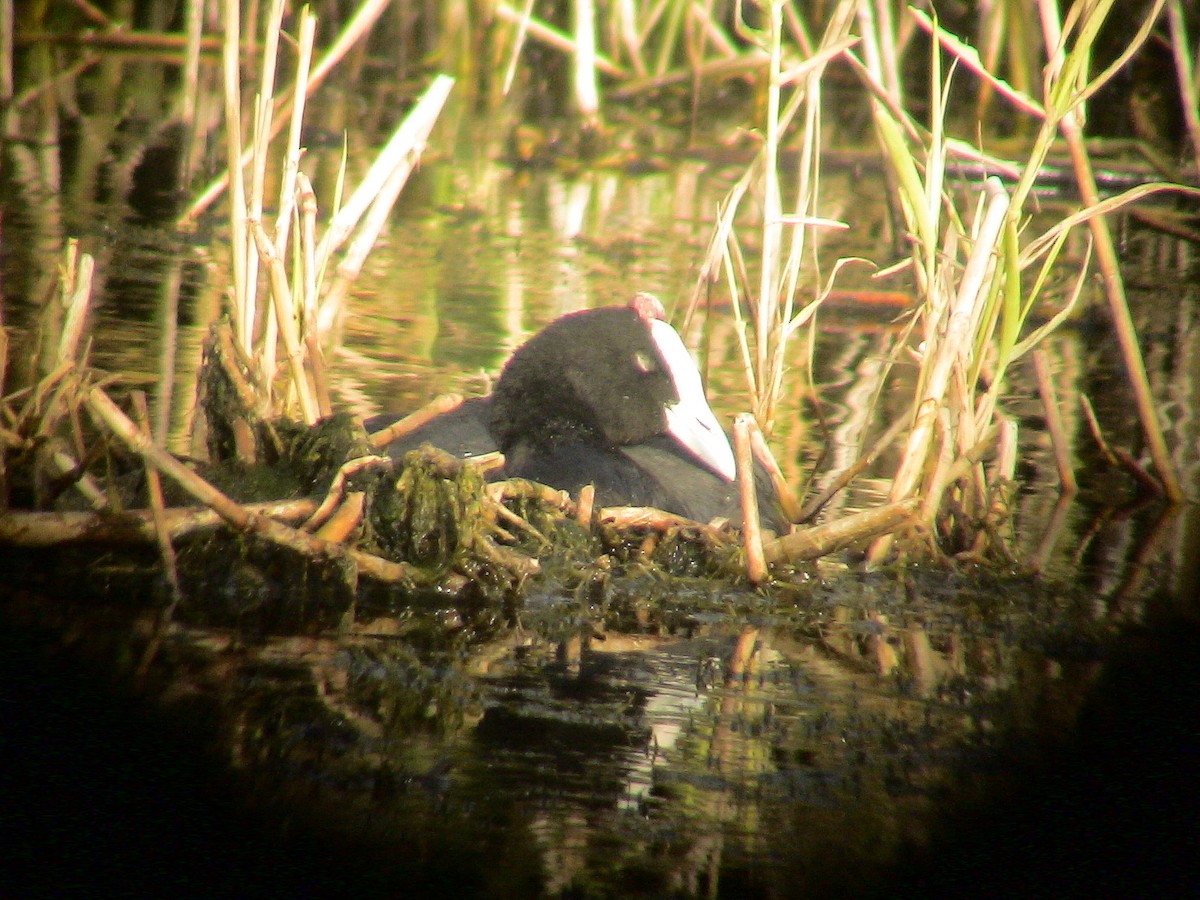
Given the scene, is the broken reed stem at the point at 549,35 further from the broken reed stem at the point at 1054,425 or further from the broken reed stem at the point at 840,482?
the broken reed stem at the point at 840,482

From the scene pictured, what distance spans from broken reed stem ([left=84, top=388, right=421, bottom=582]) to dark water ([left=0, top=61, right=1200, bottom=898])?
0.24 feet

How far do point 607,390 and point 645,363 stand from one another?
0.13 metres

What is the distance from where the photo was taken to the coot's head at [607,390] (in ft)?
10.5

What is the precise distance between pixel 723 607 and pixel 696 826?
860mm

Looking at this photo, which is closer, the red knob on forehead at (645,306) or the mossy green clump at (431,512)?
the mossy green clump at (431,512)

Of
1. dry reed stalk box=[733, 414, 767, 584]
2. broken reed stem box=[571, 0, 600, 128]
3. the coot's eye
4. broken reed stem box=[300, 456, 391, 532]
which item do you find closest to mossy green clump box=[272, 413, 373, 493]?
broken reed stem box=[300, 456, 391, 532]

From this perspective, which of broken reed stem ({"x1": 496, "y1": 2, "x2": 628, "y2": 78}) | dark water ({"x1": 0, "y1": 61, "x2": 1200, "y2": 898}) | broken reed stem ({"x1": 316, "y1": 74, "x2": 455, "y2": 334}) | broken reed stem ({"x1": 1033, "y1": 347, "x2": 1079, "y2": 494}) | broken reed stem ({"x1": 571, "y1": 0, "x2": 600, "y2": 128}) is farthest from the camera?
broken reed stem ({"x1": 571, "y1": 0, "x2": 600, "y2": 128})

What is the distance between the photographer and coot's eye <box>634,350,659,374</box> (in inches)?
132

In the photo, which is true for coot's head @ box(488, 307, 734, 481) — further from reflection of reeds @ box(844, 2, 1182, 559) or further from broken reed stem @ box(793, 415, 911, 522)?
reflection of reeds @ box(844, 2, 1182, 559)

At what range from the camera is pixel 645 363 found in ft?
11.0

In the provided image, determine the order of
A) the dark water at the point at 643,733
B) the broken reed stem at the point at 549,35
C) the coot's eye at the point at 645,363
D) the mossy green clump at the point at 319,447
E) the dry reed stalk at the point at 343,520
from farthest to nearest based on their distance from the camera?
the broken reed stem at the point at 549,35 < the coot's eye at the point at 645,363 < the mossy green clump at the point at 319,447 < the dry reed stalk at the point at 343,520 < the dark water at the point at 643,733

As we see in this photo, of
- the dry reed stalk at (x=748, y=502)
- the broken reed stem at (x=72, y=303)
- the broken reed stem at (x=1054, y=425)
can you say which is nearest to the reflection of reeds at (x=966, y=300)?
the dry reed stalk at (x=748, y=502)

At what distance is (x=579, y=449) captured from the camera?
3156 mm

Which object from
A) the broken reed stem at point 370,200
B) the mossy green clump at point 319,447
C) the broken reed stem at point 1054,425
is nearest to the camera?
the mossy green clump at point 319,447
